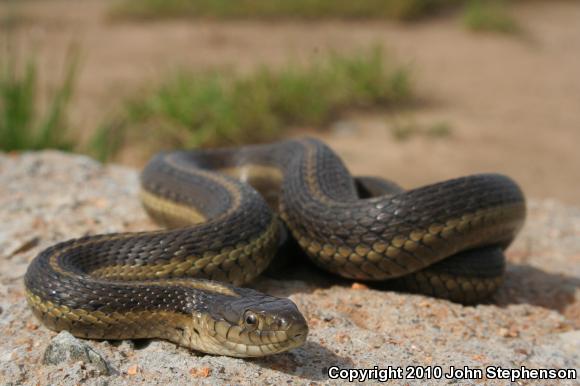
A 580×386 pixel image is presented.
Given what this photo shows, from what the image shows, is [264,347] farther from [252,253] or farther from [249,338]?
[252,253]

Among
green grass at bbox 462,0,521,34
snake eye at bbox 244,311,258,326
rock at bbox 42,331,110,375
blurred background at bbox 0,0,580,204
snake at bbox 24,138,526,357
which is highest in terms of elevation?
snake eye at bbox 244,311,258,326

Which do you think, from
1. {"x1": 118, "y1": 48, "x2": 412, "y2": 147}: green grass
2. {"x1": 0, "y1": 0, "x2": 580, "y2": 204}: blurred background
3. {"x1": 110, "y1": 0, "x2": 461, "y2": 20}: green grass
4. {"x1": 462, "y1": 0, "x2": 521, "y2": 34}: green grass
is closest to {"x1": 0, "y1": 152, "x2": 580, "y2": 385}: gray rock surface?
{"x1": 0, "y1": 0, "x2": 580, "y2": 204}: blurred background

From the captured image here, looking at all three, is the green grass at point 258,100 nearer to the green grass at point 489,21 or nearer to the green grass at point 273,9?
the green grass at point 489,21

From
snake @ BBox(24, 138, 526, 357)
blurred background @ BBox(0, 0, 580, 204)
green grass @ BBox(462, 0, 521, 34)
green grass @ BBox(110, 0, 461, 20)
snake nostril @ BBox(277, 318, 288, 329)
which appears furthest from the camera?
green grass @ BBox(110, 0, 461, 20)

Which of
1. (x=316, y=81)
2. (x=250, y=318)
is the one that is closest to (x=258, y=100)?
(x=316, y=81)

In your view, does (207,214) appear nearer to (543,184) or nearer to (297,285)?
(297,285)

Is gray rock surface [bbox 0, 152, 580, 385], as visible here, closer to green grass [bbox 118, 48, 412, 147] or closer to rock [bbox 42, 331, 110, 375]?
rock [bbox 42, 331, 110, 375]

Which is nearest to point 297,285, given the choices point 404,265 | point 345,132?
point 404,265
